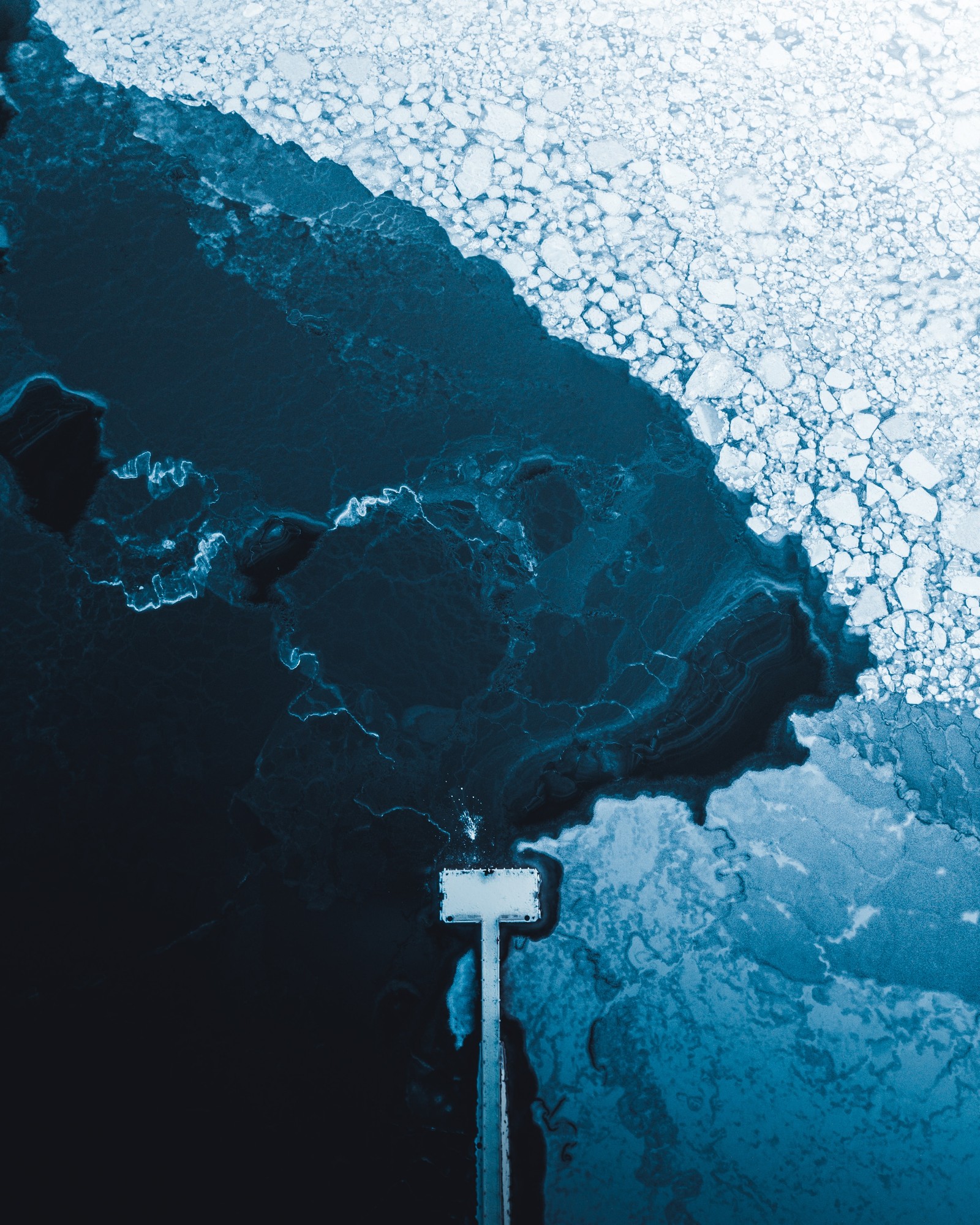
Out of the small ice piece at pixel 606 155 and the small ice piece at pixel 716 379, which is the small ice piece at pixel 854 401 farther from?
the small ice piece at pixel 606 155

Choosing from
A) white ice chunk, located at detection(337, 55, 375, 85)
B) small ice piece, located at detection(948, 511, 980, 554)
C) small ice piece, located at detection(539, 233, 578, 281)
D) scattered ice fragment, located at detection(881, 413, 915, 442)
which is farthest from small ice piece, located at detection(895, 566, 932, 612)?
white ice chunk, located at detection(337, 55, 375, 85)

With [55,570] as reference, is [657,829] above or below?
below

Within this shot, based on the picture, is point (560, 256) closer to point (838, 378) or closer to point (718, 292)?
point (718, 292)

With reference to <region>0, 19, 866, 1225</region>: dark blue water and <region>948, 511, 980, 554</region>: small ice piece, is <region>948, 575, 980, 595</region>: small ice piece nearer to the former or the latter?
<region>948, 511, 980, 554</region>: small ice piece

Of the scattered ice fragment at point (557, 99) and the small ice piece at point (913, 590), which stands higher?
the scattered ice fragment at point (557, 99)

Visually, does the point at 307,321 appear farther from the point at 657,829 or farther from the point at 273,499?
the point at 657,829

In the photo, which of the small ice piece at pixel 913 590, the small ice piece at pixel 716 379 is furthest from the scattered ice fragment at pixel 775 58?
the small ice piece at pixel 913 590

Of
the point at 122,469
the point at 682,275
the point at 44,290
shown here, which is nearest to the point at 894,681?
the point at 682,275
